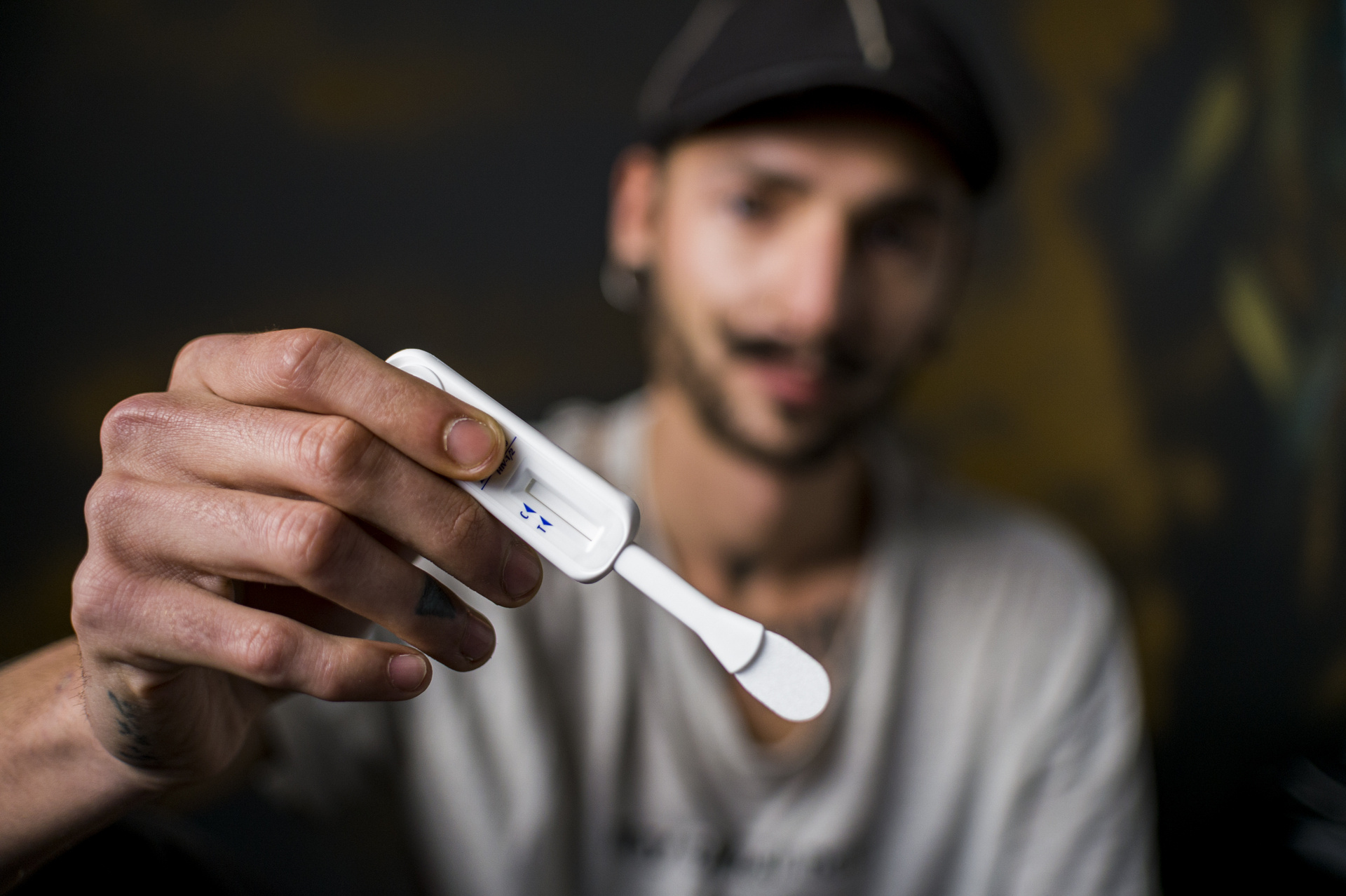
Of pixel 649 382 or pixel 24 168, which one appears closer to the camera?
pixel 24 168

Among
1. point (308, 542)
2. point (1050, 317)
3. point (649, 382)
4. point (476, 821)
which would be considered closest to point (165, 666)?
point (308, 542)

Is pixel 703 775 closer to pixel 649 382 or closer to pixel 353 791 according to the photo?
pixel 353 791

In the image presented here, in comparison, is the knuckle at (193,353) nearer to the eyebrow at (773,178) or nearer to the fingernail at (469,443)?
the fingernail at (469,443)

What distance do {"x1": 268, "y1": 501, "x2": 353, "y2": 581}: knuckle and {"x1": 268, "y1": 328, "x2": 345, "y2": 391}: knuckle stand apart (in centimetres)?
6

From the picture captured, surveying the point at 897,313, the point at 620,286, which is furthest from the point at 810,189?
the point at 620,286

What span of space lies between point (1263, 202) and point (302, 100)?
1.51 meters

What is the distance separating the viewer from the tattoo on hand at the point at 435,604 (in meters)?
0.45

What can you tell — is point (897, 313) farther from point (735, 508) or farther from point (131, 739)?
point (131, 739)

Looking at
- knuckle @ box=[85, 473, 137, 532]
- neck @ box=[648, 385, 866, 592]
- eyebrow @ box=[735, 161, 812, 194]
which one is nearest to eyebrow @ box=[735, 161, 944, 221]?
eyebrow @ box=[735, 161, 812, 194]

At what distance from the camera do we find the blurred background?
0.95 metres

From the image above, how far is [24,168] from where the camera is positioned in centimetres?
91

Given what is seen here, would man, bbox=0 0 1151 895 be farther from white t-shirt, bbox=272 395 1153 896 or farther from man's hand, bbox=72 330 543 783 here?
man's hand, bbox=72 330 543 783

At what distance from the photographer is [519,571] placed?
44 cm

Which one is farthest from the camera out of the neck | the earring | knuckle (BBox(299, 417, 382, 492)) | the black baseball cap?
the earring
